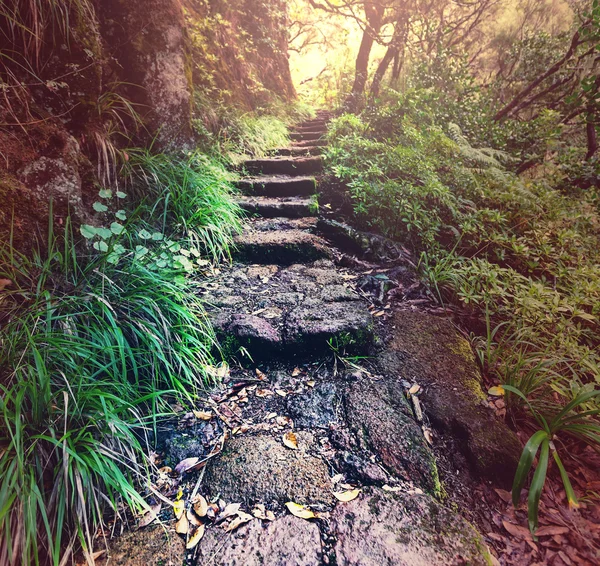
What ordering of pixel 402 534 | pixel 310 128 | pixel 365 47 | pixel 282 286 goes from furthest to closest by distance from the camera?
pixel 365 47 → pixel 310 128 → pixel 282 286 → pixel 402 534

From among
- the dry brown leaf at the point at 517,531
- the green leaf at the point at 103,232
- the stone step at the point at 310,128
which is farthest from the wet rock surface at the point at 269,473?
the stone step at the point at 310,128

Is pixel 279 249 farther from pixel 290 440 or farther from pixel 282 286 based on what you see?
pixel 290 440

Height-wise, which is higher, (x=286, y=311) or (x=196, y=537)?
(x=286, y=311)

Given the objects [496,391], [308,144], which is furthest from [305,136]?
[496,391]

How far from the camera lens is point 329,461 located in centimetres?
143

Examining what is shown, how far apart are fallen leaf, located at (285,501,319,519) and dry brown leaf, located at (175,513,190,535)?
1.38 feet

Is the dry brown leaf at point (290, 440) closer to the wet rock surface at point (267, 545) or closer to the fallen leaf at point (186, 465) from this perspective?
the wet rock surface at point (267, 545)

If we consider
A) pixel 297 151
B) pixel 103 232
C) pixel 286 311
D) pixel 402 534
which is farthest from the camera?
pixel 297 151

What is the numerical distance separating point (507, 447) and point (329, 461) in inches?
35.1

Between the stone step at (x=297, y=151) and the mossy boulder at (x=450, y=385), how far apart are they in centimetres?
394

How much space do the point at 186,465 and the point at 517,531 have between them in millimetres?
1513

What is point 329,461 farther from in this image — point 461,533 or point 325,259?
point 325,259

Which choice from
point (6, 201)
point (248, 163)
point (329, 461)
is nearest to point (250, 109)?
point (248, 163)

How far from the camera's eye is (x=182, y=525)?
3.95ft
